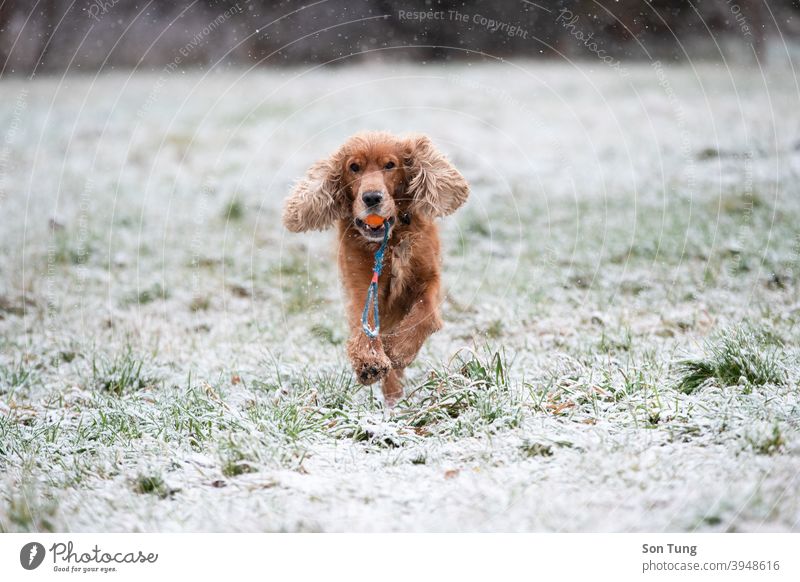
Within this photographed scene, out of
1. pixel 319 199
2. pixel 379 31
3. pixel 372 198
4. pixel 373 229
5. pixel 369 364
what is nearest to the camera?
pixel 369 364

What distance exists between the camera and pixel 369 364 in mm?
3686

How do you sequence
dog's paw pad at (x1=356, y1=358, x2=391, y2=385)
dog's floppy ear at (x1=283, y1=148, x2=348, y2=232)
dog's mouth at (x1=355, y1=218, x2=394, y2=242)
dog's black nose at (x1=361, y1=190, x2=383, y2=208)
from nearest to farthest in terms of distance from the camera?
dog's paw pad at (x1=356, y1=358, x2=391, y2=385) < dog's black nose at (x1=361, y1=190, x2=383, y2=208) < dog's mouth at (x1=355, y1=218, x2=394, y2=242) < dog's floppy ear at (x1=283, y1=148, x2=348, y2=232)

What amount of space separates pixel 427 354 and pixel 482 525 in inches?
76.2

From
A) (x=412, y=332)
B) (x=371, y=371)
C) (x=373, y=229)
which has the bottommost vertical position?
(x=371, y=371)

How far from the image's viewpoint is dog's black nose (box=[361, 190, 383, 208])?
12.4 feet

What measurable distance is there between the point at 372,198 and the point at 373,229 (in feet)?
0.62

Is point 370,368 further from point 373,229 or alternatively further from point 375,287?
point 373,229

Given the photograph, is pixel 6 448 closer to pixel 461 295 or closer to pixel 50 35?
pixel 461 295

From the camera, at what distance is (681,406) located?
3.34 meters

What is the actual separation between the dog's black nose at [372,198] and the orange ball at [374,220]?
2.8 inches

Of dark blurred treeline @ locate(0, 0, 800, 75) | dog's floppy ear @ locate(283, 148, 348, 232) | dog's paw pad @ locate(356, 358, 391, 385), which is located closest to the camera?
dog's paw pad @ locate(356, 358, 391, 385)
